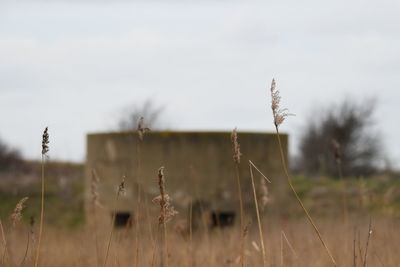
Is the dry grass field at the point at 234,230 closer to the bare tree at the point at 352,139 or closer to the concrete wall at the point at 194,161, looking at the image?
the concrete wall at the point at 194,161

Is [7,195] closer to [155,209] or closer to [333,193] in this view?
[333,193]

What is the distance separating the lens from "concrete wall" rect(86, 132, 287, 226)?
7582mm

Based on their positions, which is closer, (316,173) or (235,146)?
(235,146)

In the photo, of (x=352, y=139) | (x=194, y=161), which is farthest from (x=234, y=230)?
(x=352, y=139)

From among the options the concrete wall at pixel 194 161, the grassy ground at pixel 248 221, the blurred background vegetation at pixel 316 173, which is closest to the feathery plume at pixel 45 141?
the grassy ground at pixel 248 221

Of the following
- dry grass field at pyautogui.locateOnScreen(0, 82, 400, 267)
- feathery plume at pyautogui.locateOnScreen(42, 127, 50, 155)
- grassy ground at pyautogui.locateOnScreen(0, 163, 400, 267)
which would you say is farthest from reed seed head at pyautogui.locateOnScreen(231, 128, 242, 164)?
→ grassy ground at pyautogui.locateOnScreen(0, 163, 400, 267)

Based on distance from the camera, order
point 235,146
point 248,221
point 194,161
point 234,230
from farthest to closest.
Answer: point 194,161
point 234,230
point 248,221
point 235,146

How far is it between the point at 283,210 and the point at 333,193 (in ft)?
16.9

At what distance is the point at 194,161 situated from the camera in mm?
7629

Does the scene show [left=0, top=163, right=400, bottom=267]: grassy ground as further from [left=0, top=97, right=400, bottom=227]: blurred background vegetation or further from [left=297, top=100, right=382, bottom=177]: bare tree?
[left=297, top=100, right=382, bottom=177]: bare tree

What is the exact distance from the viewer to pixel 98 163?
26.3 ft

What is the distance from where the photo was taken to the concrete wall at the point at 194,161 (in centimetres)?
758

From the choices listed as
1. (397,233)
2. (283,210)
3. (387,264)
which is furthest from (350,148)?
(387,264)

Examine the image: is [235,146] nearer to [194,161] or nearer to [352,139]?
[194,161]
